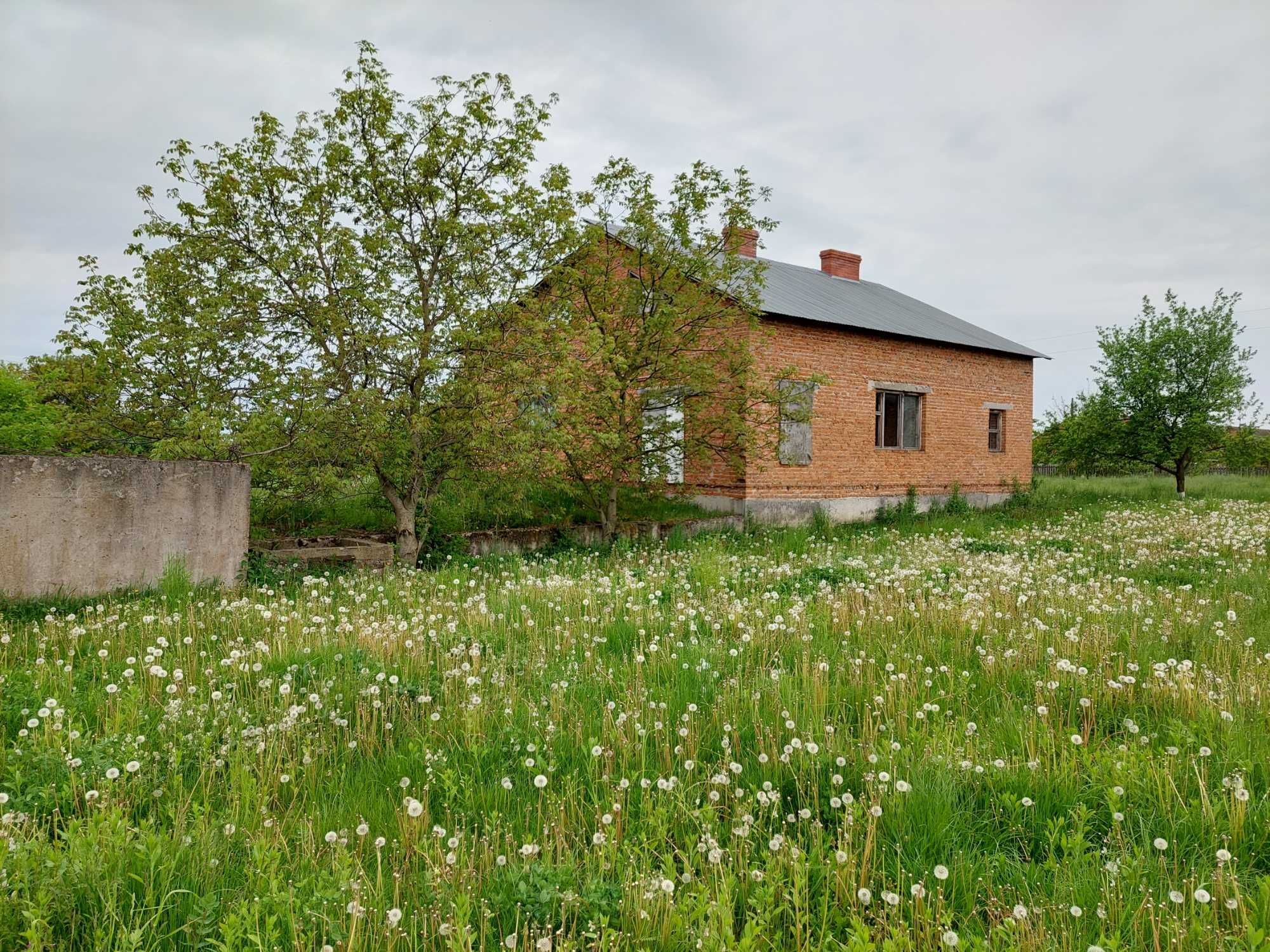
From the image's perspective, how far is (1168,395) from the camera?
1034 inches

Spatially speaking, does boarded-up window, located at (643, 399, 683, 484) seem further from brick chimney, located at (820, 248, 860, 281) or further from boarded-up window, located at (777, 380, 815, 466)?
brick chimney, located at (820, 248, 860, 281)

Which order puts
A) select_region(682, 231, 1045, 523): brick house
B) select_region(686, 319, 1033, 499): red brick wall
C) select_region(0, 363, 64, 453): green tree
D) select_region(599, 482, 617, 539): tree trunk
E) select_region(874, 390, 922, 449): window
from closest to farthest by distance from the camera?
1. select_region(0, 363, 64, 453): green tree
2. select_region(599, 482, 617, 539): tree trunk
3. select_region(682, 231, 1045, 523): brick house
4. select_region(686, 319, 1033, 499): red brick wall
5. select_region(874, 390, 922, 449): window

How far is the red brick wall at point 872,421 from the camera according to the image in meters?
17.5

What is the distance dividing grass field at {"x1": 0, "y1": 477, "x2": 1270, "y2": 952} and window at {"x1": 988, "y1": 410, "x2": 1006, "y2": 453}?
1668 cm

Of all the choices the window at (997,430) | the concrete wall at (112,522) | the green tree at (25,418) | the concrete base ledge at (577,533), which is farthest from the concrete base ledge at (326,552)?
the window at (997,430)

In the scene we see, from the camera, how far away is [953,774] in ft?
11.7

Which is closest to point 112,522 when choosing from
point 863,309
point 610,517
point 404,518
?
point 404,518

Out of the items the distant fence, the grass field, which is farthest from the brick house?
the distant fence

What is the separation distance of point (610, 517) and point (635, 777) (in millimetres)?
10638

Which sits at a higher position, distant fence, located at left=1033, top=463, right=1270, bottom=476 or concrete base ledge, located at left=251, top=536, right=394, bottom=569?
distant fence, located at left=1033, top=463, right=1270, bottom=476

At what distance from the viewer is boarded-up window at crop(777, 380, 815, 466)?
563 inches

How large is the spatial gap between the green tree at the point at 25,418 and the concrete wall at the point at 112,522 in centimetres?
254

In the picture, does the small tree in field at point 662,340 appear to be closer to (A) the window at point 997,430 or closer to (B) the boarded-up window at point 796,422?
(B) the boarded-up window at point 796,422

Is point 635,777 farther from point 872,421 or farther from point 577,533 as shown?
point 872,421
